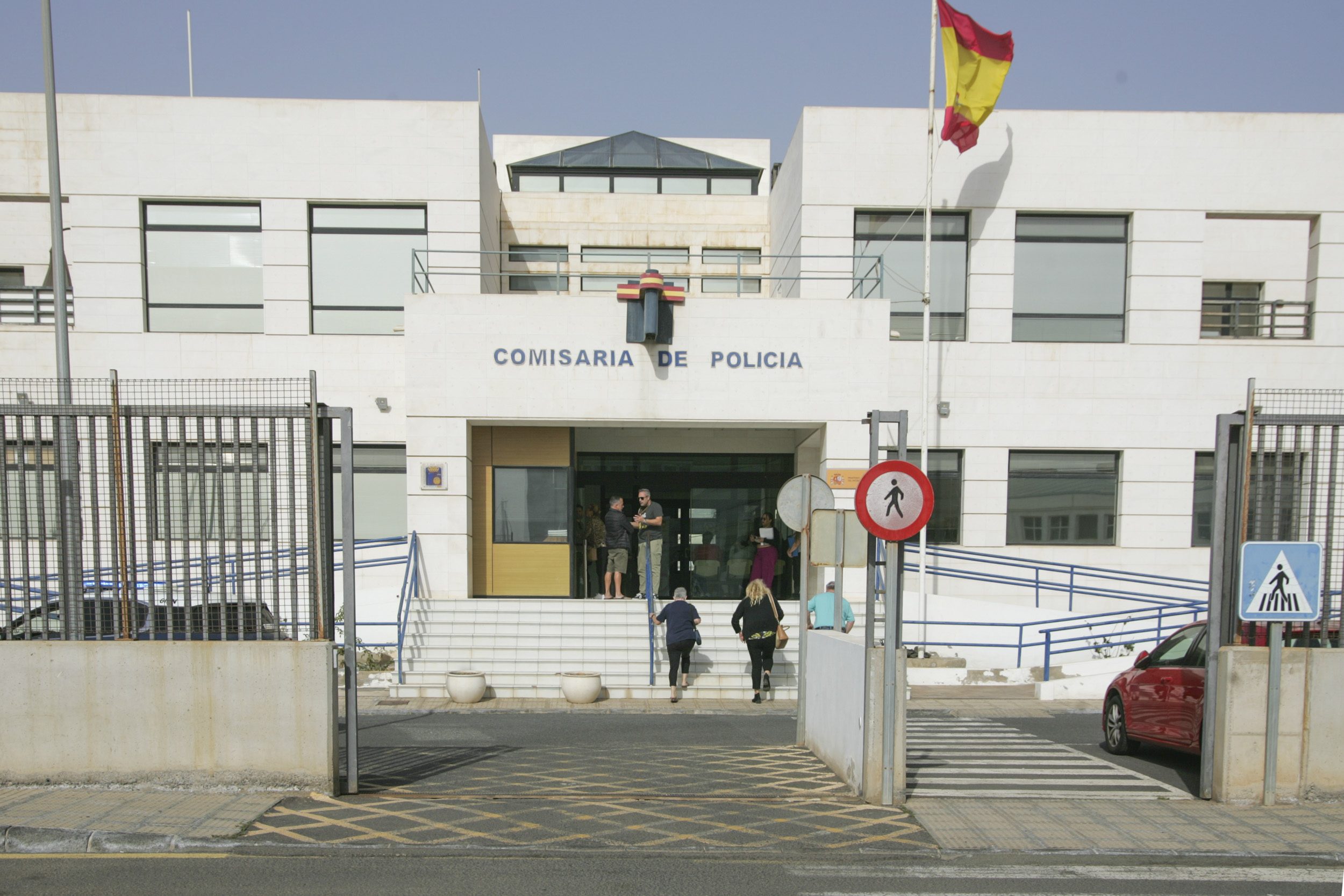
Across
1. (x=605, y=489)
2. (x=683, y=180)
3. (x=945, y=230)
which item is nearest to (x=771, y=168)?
(x=683, y=180)

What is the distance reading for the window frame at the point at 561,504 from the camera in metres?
→ 18.3

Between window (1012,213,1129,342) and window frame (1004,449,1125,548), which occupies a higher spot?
window (1012,213,1129,342)

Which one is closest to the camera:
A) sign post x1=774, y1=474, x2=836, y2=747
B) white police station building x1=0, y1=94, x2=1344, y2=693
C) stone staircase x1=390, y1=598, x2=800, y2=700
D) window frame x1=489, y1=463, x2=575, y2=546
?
sign post x1=774, y1=474, x2=836, y2=747

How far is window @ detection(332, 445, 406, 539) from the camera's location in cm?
1911

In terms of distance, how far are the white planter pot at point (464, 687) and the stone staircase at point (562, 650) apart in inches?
12.3

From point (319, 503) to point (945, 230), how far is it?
14924 millimetres

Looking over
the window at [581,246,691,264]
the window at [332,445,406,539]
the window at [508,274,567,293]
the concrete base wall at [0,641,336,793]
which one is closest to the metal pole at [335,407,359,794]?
the concrete base wall at [0,641,336,793]

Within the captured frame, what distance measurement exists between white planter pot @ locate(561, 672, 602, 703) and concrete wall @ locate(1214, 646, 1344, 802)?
8260 millimetres

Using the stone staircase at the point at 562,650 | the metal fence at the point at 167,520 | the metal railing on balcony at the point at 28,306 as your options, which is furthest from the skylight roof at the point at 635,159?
the metal fence at the point at 167,520

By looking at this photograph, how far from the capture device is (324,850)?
240 inches

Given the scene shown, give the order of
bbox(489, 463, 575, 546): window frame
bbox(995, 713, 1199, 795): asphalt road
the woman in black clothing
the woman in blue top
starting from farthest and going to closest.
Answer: bbox(489, 463, 575, 546): window frame
the woman in blue top
the woman in black clothing
bbox(995, 713, 1199, 795): asphalt road

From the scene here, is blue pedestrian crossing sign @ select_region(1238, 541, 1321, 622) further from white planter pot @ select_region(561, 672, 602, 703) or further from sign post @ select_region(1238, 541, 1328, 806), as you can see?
white planter pot @ select_region(561, 672, 602, 703)

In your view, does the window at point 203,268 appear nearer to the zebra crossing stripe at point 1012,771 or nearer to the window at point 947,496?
the window at point 947,496

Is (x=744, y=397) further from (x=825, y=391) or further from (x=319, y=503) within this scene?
(x=319, y=503)
